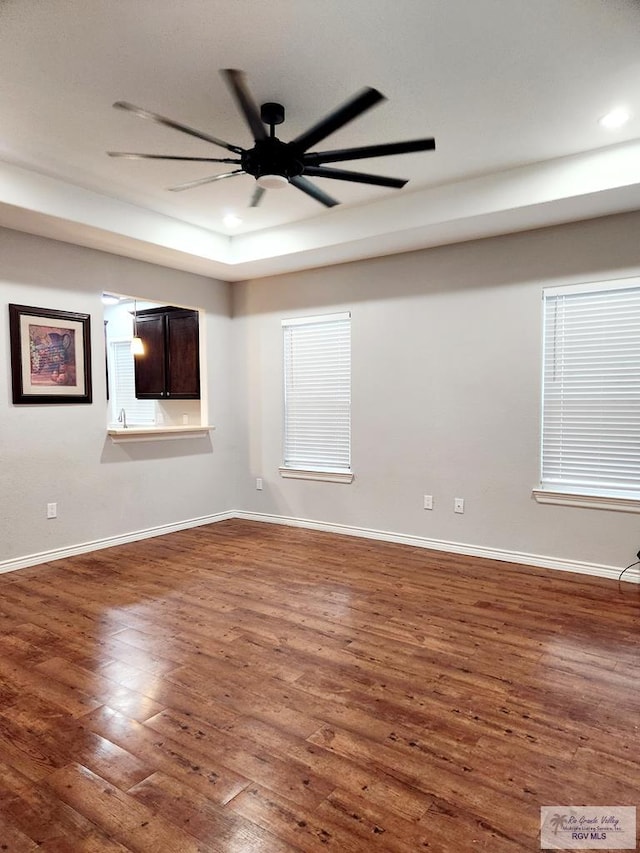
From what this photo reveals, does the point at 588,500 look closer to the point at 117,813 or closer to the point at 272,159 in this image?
the point at 272,159

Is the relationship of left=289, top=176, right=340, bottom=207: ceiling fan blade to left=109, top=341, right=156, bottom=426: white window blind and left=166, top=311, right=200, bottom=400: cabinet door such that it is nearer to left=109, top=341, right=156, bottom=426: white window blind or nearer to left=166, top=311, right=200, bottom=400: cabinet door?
left=166, top=311, right=200, bottom=400: cabinet door

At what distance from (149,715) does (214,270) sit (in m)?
4.24

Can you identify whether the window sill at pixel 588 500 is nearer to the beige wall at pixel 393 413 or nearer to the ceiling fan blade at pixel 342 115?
the beige wall at pixel 393 413

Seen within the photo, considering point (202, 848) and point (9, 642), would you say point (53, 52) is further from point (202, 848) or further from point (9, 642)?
point (202, 848)

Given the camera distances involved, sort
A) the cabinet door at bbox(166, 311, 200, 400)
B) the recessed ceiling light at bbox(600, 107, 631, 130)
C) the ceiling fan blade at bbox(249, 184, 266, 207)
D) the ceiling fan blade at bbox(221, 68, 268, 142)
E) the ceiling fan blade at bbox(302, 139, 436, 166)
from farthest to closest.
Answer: the cabinet door at bbox(166, 311, 200, 400), the ceiling fan blade at bbox(249, 184, 266, 207), the recessed ceiling light at bbox(600, 107, 631, 130), the ceiling fan blade at bbox(302, 139, 436, 166), the ceiling fan blade at bbox(221, 68, 268, 142)

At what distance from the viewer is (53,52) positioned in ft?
7.82

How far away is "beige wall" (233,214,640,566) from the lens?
156 inches

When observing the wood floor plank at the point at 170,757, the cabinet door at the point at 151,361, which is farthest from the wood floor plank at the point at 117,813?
the cabinet door at the point at 151,361

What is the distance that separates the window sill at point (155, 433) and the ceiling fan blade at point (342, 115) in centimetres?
312

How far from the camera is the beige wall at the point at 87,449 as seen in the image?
4.08m

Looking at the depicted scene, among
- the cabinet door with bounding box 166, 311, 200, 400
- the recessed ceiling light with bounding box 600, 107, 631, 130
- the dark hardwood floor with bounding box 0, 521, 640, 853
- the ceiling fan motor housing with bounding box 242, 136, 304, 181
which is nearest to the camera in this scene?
the dark hardwood floor with bounding box 0, 521, 640, 853

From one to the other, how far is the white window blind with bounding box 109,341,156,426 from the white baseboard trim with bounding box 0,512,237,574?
252 centimetres

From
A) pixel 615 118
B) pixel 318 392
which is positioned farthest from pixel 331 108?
pixel 318 392

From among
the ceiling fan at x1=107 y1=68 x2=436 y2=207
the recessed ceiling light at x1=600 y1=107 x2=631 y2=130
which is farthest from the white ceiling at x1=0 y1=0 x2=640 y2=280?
the ceiling fan at x1=107 y1=68 x2=436 y2=207
